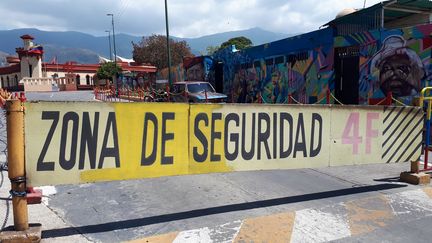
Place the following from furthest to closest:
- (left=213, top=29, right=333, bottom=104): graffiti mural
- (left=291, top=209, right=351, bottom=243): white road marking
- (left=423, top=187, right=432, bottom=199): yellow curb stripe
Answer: (left=213, top=29, right=333, bottom=104): graffiti mural
(left=423, top=187, right=432, bottom=199): yellow curb stripe
(left=291, top=209, right=351, bottom=243): white road marking

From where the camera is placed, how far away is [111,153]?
163 inches

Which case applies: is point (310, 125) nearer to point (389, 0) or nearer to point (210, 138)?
point (210, 138)

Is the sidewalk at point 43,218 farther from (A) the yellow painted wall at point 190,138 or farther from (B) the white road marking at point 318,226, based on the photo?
(B) the white road marking at point 318,226

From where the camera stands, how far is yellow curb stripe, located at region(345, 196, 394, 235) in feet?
14.8

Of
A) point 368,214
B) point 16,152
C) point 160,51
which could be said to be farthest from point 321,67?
point 160,51

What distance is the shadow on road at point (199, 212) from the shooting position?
4.28 meters

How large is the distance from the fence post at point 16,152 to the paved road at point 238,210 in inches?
23.2

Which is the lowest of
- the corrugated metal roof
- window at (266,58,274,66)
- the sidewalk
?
the sidewalk

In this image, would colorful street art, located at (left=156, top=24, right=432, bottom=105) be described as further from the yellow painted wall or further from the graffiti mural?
the yellow painted wall

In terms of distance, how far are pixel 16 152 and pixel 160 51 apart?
226ft

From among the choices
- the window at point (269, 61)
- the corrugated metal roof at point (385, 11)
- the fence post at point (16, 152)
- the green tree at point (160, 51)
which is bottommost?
the fence post at point (16, 152)

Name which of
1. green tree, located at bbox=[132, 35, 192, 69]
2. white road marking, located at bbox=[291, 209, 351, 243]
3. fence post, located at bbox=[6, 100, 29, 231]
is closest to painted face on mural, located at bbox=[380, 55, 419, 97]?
white road marking, located at bbox=[291, 209, 351, 243]

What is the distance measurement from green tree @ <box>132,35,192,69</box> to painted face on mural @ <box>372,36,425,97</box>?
5488cm

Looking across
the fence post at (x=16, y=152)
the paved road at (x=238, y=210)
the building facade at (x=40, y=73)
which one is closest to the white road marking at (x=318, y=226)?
the paved road at (x=238, y=210)
